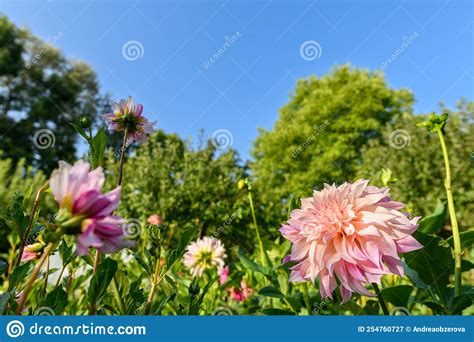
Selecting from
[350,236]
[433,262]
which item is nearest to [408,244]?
[350,236]

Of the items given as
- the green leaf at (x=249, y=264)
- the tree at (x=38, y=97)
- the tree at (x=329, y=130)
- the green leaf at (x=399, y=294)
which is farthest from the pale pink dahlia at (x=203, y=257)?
the tree at (x=38, y=97)

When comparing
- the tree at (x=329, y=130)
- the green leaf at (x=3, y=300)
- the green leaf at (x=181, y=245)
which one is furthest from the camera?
the tree at (x=329, y=130)

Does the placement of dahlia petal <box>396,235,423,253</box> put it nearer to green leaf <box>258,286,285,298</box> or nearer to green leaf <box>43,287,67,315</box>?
green leaf <box>258,286,285,298</box>

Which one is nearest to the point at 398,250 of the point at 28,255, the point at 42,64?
the point at 28,255

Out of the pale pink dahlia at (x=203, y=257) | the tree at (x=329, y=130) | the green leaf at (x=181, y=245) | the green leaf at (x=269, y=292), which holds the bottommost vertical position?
the green leaf at (x=181, y=245)

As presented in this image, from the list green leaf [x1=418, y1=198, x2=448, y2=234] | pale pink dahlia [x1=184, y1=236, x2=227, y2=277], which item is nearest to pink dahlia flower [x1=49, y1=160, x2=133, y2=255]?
green leaf [x1=418, y1=198, x2=448, y2=234]

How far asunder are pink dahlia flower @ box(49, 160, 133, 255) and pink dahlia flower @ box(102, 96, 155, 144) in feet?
1.77

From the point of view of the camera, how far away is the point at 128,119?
3.34 ft

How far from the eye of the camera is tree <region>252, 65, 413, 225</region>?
52.4 ft

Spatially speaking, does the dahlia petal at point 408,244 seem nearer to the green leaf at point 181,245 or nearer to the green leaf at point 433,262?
the green leaf at point 433,262

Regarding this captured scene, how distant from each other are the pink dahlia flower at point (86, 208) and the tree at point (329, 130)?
14672 millimetres

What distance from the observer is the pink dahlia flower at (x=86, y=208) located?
45cm

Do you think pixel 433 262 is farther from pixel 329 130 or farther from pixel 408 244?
pixel 329 130

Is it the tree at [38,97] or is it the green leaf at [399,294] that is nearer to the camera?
the green leaf at [399,294]
